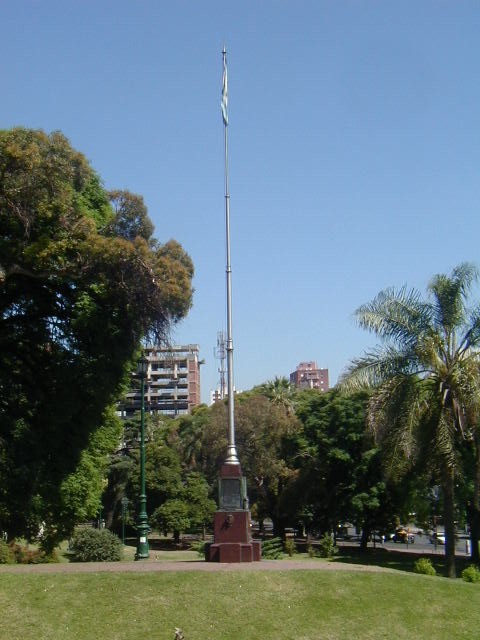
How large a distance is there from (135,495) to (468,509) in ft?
78.8

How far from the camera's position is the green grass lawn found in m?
11.9

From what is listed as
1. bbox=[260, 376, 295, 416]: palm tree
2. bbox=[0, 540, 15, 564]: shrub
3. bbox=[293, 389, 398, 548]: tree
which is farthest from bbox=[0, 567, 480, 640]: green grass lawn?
bbox=[260, 376, 295, 416]: palm tree

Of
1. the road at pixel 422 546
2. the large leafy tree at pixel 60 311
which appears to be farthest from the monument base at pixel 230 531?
the road at pixel 422 546

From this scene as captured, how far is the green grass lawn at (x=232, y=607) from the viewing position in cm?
1190

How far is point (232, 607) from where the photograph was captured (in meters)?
12.6

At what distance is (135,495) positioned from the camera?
50.5m

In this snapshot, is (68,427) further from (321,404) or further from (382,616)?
(321,404)

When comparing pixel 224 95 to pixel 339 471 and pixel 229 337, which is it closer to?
pixel 229 337

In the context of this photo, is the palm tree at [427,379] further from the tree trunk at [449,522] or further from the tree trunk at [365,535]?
the tree trunk at [365,535]

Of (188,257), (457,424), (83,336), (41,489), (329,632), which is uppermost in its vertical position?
(188,257)

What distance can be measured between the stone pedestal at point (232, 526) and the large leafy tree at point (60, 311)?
5.73 metres

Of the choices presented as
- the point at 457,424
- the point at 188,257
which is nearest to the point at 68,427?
the point at 188,257

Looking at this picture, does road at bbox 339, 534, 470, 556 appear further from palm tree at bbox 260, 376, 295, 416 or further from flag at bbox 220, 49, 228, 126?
flag at bbox 220, 49, 228, 126

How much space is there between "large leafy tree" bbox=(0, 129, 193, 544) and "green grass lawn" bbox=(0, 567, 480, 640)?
7.41 m
